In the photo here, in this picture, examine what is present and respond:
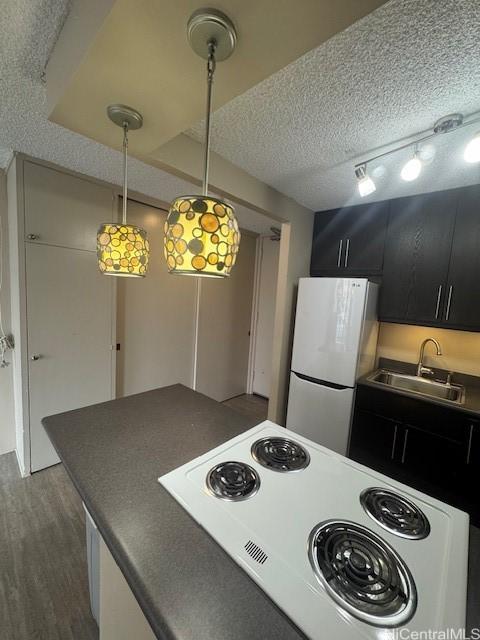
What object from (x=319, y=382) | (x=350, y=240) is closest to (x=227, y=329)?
(x=319, y=382)

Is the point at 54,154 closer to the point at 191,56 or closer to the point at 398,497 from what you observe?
the point at 191,56

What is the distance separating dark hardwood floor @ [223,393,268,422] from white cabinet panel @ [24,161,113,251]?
8.13ft

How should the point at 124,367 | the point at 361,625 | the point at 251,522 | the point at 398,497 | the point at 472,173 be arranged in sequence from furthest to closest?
the point at 124,367 → the point at 472,173 → the point at 398,497 → the point at 251,522 → the point at 361,625

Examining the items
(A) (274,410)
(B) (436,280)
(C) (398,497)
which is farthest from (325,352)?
(C) (398,497)

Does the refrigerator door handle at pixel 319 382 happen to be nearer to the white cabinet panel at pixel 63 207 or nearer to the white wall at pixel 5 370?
the white cabinet panel at pixel 63 207

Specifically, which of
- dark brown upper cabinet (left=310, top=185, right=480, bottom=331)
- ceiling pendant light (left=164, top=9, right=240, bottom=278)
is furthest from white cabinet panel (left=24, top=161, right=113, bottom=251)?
dark brown upper cabinet (left=310, top=185, right=480, bottom=331)

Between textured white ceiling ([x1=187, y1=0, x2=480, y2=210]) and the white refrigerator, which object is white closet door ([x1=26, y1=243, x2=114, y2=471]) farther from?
the white refrigerator

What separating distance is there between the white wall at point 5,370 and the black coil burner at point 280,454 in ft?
7.26

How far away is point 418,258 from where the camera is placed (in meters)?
2.05

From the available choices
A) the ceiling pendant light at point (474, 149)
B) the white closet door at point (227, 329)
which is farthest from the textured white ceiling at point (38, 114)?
the ceiling pendant light at point (474, 149)

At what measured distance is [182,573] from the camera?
23.7 inches

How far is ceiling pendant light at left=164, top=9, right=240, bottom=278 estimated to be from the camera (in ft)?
2.13

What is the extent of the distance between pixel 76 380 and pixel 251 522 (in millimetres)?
1958

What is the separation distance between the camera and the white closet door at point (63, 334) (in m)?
1.88
